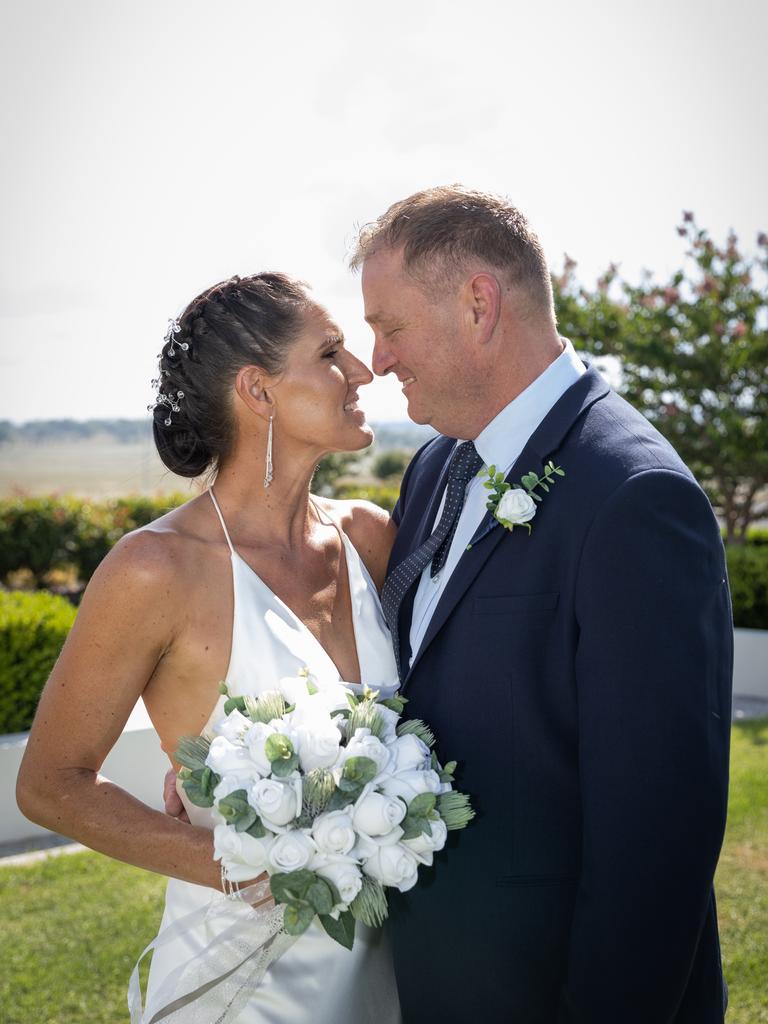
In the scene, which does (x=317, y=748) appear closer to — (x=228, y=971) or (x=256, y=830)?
(x=256, y=830)

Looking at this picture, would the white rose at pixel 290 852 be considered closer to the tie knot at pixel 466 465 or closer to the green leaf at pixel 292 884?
the green leaf at pixel 292 884

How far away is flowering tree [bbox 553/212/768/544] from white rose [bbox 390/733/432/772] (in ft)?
34.3

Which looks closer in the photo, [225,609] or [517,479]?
[517,479]

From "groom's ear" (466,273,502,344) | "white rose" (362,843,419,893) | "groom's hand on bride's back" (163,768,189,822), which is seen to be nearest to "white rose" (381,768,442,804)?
"white rose" (362,843,419,893)

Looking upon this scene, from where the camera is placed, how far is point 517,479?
103 inches

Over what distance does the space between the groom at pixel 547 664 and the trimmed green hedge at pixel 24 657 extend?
5076 millimetres

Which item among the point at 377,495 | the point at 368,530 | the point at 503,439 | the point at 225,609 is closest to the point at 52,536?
the point at 377,495

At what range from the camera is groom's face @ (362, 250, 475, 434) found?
9.16ft

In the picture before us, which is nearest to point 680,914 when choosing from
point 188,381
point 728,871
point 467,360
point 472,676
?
point 472,676

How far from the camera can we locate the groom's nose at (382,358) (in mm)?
2936

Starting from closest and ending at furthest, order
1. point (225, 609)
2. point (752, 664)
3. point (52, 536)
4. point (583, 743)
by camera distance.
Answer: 1. point (583, 743)
2. point (225, 609)
3. point (752, 664)
4. point (52, 536)

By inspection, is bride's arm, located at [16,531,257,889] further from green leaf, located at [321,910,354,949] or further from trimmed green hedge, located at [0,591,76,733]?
trimmed green hedge, located at [0,591,76,733]

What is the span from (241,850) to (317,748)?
27 cm

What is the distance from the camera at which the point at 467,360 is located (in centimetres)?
279
